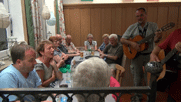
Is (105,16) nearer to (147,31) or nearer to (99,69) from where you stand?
(147,31)

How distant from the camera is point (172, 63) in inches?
70.6

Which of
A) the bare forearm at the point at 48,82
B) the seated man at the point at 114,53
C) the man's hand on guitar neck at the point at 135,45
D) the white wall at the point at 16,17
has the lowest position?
the bare forearm at the point at 48,82

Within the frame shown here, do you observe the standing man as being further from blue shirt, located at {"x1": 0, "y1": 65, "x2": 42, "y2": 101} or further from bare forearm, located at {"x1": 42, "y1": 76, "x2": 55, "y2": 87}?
blue shirt, located at {"x1": 0, "y1": 65, "x2": 42, "y2": 101}

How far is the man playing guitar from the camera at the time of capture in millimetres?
1658

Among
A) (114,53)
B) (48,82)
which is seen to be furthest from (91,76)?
(114,53)

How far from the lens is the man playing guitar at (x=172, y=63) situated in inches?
65.3

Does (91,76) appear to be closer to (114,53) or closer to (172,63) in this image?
(172,63)

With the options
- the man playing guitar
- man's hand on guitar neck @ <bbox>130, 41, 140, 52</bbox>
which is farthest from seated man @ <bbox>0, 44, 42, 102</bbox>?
man's hand on guitar neck @ <bbox>130, 41, 140, 52</bbox>

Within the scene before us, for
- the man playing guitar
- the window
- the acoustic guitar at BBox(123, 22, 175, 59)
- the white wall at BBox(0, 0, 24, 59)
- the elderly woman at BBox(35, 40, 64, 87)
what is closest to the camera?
the man playing guitar

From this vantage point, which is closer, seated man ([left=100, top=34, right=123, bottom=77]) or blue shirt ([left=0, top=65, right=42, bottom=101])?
blue shirt ([left=0, top=65, right=42, bottom=101])

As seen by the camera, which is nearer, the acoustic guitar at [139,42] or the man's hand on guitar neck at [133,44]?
the acoustic guitar at [139,42]

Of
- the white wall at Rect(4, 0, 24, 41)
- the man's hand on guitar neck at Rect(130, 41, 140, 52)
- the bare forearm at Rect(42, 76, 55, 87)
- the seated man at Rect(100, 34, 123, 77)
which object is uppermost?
the white wall at Rect(4, 0, 24, 41)

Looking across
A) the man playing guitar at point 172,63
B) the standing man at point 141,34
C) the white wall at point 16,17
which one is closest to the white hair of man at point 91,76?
the man playing guitar at point 172,63

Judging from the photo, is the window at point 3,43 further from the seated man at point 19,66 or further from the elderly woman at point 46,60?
the seated man at point 19,66
